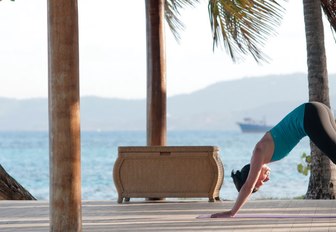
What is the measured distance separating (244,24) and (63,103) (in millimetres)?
5147

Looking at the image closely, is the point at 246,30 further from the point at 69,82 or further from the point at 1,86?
the point at 1,86

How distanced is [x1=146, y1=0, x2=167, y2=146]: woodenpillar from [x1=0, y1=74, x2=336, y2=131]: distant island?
262 feet

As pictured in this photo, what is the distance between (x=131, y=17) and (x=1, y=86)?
984 centimetres

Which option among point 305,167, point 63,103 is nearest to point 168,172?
point 63,103

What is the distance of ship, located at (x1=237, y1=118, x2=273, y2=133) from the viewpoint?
86500 mm

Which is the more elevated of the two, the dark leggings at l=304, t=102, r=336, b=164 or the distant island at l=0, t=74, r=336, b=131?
the dark leggings at l=304, t=102, r=336, b=164

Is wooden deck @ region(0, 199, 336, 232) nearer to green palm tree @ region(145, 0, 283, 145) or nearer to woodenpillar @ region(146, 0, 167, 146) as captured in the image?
woodenpillar @ region(146, 0, 167, 146)

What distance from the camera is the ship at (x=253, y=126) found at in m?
86.5

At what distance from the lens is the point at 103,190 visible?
3762 centimetres

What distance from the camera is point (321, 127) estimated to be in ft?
24.5

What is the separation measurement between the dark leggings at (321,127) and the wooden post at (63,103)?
1.86 m

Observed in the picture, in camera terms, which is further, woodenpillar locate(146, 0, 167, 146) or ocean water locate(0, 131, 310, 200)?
ocean water locate(0, 131, 310, 200)

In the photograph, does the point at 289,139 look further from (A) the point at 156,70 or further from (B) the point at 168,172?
(A) the point at 156,70

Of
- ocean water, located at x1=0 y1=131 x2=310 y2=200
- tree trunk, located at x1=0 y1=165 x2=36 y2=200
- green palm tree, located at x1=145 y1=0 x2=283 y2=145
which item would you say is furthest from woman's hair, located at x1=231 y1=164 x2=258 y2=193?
ocean water, located at x1=0 y1=131 x2=310 y2=200
